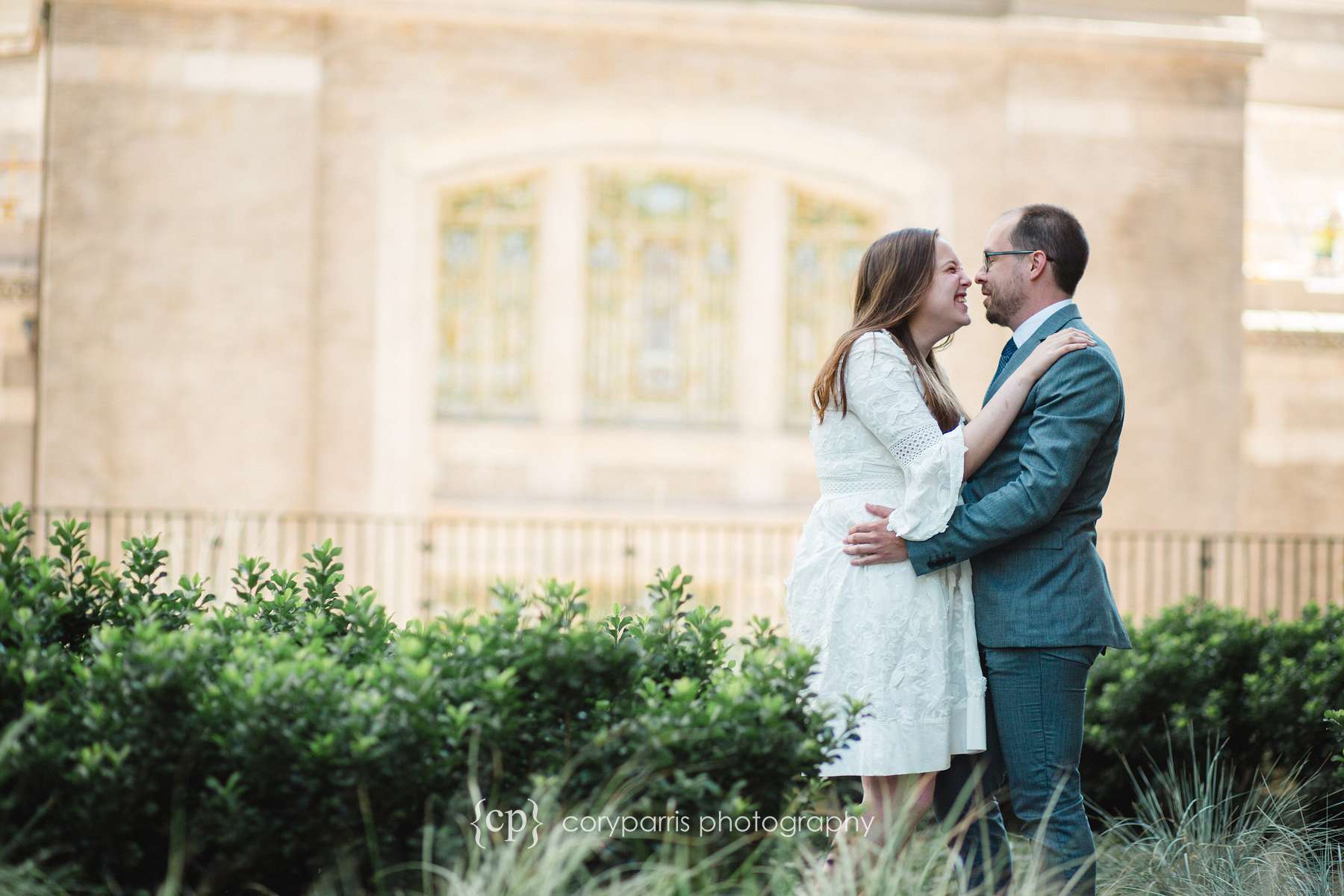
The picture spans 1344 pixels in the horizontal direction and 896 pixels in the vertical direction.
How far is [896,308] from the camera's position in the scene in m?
3.69

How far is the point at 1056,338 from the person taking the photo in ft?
11.7

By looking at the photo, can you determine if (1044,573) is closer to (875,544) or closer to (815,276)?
(875,544)

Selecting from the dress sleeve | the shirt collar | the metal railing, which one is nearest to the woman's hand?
the shirt collar

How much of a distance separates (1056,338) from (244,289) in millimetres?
9504

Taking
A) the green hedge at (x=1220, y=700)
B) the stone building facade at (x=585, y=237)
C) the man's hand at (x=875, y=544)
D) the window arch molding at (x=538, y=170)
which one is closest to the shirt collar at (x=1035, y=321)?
the man's hand at (x=875, y=544)

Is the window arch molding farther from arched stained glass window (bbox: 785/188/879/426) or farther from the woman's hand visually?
the woman's hand

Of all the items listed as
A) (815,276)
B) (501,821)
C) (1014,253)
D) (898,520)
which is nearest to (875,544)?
(898,520)

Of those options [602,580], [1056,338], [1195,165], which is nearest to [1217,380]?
[1195,165]

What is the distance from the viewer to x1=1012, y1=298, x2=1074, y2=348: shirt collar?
375 cm

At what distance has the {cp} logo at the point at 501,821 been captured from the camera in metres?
2.95

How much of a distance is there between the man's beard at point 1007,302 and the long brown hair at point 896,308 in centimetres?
25

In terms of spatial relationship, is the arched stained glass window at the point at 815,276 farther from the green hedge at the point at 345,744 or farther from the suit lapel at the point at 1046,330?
the green hedge at the point at 345,744

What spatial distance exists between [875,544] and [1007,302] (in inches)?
35.3

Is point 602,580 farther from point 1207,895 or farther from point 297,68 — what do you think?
point 1207,895
